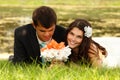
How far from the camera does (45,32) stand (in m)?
4.61

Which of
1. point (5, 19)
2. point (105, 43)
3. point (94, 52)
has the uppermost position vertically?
point (94, 52)

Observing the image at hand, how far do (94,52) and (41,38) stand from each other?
2.18 feet

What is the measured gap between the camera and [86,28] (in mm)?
5082

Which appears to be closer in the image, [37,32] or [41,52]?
[41,52]

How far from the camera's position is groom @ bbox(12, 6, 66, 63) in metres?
4.62

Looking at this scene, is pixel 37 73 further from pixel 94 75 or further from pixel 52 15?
pixel 52 15

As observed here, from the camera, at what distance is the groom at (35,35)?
15.2ft

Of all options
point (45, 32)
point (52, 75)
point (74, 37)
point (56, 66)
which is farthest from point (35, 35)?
point (52, 75)

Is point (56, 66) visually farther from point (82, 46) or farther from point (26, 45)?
point (82, 46)

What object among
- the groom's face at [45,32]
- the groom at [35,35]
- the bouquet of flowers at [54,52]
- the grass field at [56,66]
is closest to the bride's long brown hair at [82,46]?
the groom at [35,35]

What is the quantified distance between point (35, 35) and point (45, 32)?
25 centimetres

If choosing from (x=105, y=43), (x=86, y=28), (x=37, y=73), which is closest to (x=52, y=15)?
(x=86, y=28)

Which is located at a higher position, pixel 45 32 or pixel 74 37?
pixel 45 32

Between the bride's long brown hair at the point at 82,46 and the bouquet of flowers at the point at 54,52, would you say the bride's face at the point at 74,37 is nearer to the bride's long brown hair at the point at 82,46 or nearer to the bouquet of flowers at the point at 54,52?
the bride's long brown hair at the point at 82,46
